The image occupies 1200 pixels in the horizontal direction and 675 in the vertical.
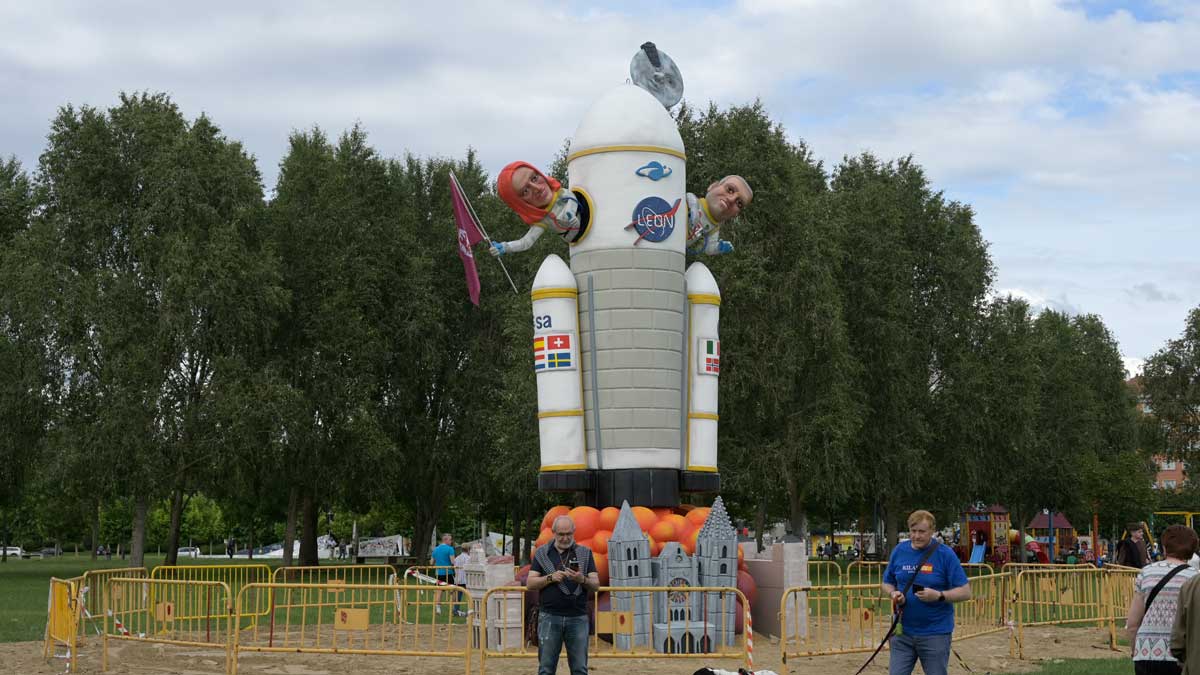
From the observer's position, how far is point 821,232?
34.9m

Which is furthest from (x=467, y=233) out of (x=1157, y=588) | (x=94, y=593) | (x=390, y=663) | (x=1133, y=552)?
(x=1157, y=588)

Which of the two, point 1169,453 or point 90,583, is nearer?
point 90,583

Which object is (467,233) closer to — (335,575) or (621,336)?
(335,575)

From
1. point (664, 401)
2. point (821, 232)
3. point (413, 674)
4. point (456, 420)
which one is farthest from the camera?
point (456, 420)

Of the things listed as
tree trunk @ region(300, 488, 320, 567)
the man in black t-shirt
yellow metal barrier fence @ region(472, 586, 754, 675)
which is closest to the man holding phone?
yellow metal barrier fence @ region(472, 586, 754, 675)

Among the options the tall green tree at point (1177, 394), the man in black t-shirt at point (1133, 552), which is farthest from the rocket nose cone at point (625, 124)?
the tall green tree at point (1177, 394)

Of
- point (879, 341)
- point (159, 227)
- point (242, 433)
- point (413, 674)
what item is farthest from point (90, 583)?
point (879, 341)

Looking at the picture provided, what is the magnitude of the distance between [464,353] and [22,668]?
87.2 feet

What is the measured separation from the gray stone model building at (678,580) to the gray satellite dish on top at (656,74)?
701cm

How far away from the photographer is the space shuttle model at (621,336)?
17.5m

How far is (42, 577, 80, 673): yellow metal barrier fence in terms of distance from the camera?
45.4 feet

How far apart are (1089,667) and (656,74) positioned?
10497 millimetres

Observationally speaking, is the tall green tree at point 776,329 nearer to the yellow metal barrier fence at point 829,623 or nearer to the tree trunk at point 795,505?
the tree trunk at point 795,505

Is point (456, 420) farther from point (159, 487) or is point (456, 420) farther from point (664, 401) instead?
point (664, 401)
